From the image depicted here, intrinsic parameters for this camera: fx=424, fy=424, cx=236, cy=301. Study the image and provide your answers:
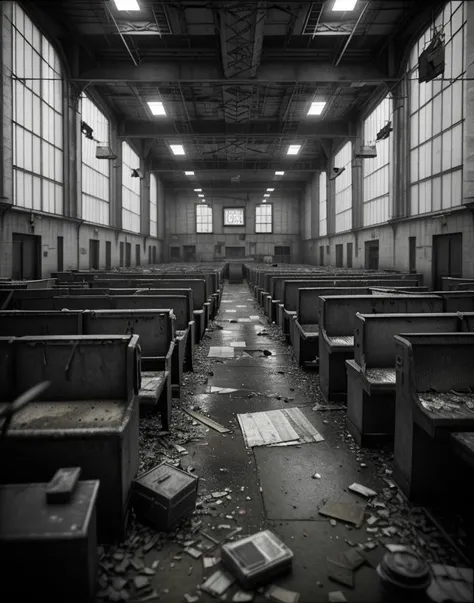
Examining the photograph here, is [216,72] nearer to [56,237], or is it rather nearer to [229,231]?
[56,237]

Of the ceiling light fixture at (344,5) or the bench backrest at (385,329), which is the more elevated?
the ceiling light fixture at (344,5)

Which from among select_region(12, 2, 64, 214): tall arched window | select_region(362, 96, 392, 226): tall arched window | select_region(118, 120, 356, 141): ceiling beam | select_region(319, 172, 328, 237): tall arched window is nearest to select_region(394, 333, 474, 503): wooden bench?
select_region(12, 2, 64, 214): tall arched window

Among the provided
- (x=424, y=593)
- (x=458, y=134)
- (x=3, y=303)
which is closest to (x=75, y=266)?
(x=3, y=303)

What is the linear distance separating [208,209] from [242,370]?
3255 centimetres

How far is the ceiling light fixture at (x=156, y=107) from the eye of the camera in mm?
18892

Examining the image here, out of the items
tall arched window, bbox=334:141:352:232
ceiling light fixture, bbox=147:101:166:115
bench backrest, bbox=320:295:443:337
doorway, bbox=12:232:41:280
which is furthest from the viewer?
tall arched window, bbox=334:141:352:232

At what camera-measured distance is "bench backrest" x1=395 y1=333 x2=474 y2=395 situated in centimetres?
309

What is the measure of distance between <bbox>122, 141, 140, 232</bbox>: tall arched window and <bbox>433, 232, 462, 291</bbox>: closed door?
16.2 meters

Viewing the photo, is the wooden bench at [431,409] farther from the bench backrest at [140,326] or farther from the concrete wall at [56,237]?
the concrete wall at [56,237]

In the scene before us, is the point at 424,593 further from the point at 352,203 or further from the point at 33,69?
the point at 352,203

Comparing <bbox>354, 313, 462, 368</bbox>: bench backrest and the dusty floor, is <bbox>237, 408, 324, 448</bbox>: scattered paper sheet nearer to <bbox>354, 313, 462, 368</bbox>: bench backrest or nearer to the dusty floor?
the dusty floor

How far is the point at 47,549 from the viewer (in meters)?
1.82

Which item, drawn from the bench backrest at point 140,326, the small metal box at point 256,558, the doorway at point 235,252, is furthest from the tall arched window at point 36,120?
the doorway at point 235,252

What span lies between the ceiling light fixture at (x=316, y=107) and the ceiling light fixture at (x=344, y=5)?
23.5 ft
